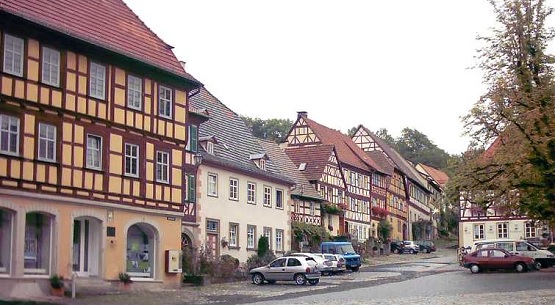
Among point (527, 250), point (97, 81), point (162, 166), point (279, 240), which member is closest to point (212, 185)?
point (279, 240)

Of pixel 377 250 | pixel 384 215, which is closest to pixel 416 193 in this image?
pixel 384 215

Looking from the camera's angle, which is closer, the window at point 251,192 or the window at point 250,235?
the window at point 250,235

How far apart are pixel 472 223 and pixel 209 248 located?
42.1m

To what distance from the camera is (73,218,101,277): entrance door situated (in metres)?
34.5

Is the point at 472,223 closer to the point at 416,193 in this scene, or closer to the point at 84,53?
the point at 416,193

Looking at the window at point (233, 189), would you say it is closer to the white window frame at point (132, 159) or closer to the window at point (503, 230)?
the white window frame at point (132, 159)

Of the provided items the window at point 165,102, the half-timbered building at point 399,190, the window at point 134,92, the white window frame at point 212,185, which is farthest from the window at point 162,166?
the half-timbered building at point 399,190

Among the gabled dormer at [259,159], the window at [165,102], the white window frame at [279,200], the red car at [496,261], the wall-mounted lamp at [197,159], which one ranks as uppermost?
the window at [165,102]

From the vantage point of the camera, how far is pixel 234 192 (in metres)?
51.8

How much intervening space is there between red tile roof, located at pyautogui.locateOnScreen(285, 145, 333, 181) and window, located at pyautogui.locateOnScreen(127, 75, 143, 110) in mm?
35890

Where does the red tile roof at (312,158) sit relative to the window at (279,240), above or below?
above

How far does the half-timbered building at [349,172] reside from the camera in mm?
78188

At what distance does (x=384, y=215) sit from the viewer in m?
87.9

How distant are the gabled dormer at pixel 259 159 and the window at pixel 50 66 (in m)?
23.5
